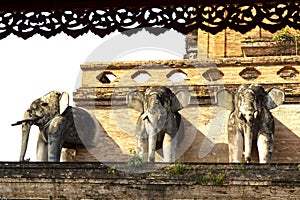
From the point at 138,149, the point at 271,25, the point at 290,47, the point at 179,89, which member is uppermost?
the point at 290,47

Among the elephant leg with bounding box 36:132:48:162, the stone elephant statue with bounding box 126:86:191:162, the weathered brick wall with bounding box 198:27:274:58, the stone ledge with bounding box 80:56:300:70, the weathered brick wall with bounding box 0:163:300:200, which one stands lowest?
the weathered brick wall with bounding box 0:163:300:200

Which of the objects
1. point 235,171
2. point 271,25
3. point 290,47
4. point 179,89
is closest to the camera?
point 271,25

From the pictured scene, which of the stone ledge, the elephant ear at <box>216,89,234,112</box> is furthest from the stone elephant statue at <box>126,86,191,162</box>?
the stone ledge

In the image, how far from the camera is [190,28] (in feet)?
20.4

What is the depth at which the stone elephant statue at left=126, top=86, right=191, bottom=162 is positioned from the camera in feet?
53.9

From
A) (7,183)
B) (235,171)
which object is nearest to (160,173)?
(235,171)

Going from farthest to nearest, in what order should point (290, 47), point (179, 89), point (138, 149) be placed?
point (290, 47)
point (179, 89)
point (138, 149)

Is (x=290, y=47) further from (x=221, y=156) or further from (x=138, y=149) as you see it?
(x=138, y=149)

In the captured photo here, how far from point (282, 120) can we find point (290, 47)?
9.96ft

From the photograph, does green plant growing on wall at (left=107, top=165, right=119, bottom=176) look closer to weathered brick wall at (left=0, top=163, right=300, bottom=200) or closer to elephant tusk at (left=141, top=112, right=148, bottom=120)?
weathered brick wall at (left=0, top=163, right=300, bottom=200)

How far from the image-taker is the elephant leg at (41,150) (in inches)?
666

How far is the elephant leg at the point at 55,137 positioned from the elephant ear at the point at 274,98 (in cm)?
354

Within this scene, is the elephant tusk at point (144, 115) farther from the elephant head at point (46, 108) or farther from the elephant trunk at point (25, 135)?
the elephant trunk at point (25, 135)

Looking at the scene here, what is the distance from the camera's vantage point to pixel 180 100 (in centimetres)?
1706
